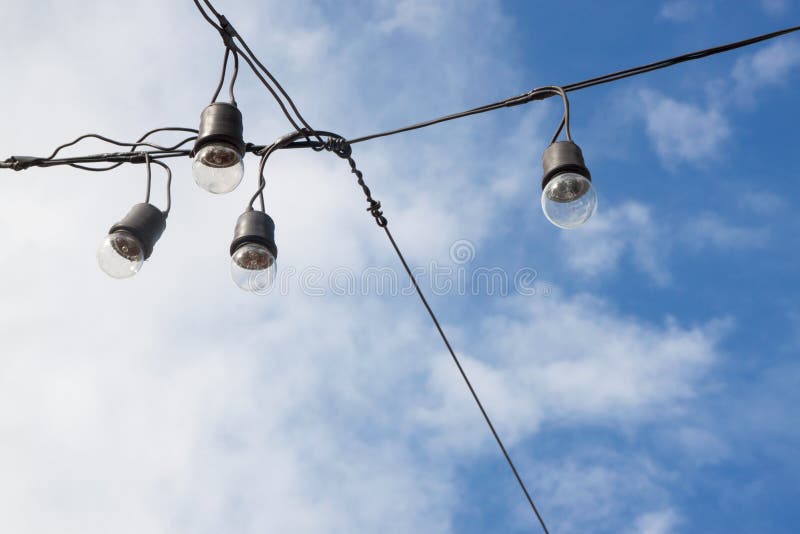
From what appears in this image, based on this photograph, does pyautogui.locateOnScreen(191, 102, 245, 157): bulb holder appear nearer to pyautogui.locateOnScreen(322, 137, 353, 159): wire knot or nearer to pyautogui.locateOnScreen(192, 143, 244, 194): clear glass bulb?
pyautogui.locateOnScreen(192, 143, 244, 194): clear glass bulb

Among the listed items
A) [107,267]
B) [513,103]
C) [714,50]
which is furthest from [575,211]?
[107,267]

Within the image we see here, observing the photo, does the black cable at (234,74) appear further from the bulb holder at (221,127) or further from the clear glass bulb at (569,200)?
the clear glass bulb at (569,200)

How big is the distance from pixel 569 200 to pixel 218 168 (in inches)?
64.0

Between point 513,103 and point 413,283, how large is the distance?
1.50 metres

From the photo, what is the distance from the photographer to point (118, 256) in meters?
4.25

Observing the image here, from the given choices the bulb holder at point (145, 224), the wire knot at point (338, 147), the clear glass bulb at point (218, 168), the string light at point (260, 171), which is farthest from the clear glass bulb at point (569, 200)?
the bulb holder at point (145, 224)

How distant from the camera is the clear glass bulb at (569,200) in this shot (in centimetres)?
375

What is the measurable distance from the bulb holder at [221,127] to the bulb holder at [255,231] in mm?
307

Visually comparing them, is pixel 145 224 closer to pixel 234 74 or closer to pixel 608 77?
pixel 234 74

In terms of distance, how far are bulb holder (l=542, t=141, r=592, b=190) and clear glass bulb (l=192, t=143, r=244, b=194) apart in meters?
1.43

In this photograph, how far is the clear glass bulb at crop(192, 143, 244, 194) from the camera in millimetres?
3947

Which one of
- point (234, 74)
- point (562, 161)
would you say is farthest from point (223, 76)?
point (562, 161)

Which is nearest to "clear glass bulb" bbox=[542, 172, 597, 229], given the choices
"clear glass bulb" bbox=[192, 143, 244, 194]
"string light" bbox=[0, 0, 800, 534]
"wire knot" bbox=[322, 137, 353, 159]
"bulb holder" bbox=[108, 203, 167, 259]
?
"string light" bbox=[0, 0, 800, 534]

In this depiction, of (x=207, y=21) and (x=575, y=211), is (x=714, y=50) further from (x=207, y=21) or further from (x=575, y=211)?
(x=207, y=21)
